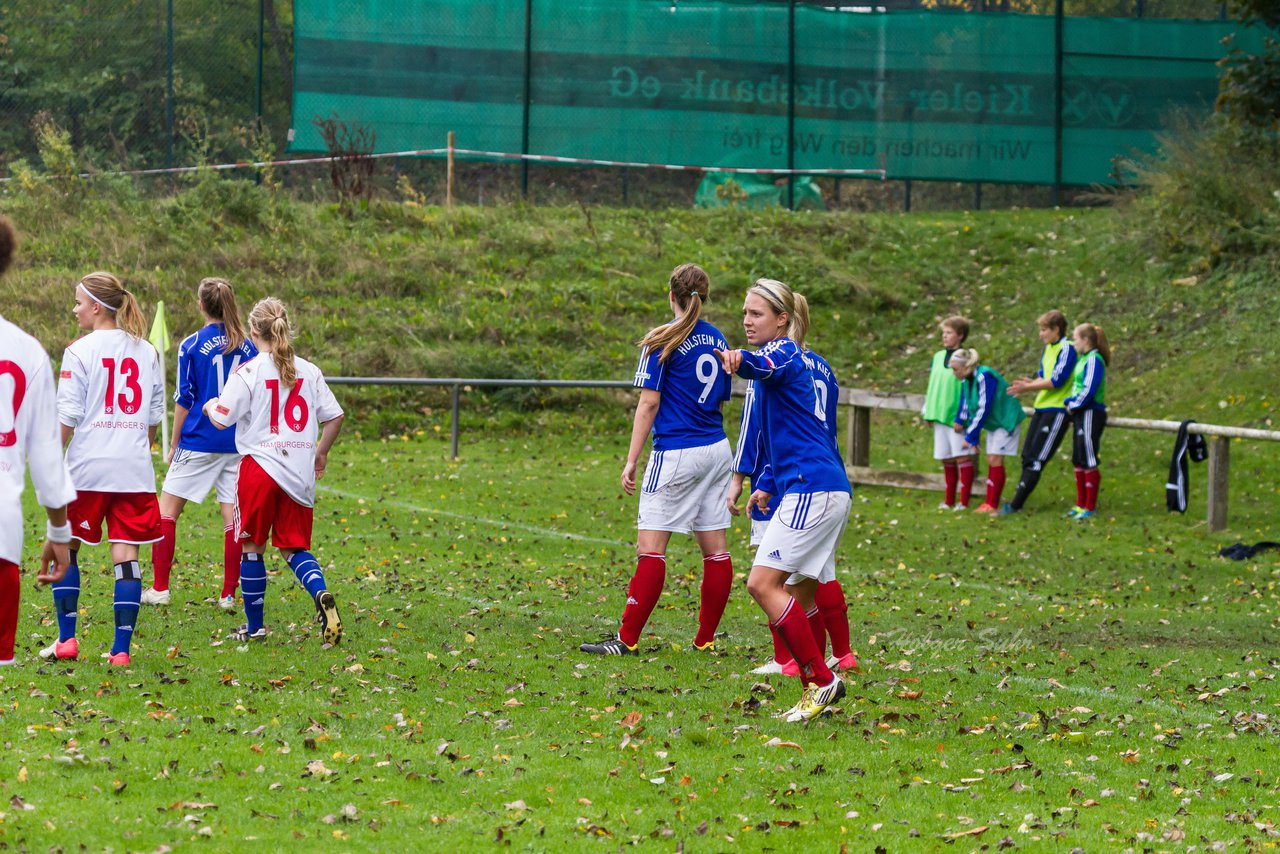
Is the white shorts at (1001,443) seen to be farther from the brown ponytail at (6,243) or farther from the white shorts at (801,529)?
the brown ponytail at (6,243)

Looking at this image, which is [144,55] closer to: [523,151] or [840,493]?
[523,151]

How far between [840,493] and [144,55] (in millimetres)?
24282

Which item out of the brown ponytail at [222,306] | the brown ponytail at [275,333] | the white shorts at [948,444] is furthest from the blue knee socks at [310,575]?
the white shorts at [948,444]

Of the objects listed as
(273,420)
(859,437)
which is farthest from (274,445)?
(859,437)

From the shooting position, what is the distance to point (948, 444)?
1595 cm

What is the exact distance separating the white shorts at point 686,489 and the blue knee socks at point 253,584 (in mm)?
2062

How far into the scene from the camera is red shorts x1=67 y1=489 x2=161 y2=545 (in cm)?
745

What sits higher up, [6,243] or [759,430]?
[6,243]

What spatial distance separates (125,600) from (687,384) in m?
3.00

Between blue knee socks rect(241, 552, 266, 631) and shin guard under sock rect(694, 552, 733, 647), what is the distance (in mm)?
2379

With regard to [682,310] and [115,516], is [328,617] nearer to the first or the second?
[115,516]

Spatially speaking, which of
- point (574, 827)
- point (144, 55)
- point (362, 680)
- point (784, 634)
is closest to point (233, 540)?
point (362, 680)

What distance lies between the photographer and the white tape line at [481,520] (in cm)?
1330

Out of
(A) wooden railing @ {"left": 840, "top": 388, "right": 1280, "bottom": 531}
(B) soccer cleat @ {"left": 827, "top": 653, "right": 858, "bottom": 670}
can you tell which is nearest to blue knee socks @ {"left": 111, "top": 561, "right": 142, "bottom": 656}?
(B) soccer cleat @ {"left": 827, "top": 653, "right": 858, "bottom": 670}
